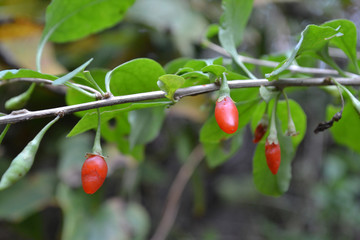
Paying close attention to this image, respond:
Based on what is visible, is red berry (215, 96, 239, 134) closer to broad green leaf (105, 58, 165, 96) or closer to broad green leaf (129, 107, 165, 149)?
broad green leaf (105, 58, 165, 96)

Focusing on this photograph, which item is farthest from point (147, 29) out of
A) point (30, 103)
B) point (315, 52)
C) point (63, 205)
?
point (315, 52)

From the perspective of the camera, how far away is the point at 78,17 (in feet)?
2.69

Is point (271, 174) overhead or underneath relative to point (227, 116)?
underneath

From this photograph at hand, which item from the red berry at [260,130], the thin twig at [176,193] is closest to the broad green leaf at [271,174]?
the red berry at [260,130]

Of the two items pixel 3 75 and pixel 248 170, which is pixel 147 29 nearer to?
pixel 3 75

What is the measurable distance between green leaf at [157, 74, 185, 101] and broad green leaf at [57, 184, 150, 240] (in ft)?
3.24

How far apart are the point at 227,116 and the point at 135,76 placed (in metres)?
0.21

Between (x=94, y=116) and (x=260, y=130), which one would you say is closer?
(x=94, y=116)

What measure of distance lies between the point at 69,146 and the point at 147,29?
29.9 inches

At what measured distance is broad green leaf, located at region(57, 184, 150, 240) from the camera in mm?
1362

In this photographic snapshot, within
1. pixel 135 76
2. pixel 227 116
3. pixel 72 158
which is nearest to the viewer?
pixel 227 116

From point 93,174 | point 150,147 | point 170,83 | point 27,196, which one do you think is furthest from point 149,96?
point 150,147

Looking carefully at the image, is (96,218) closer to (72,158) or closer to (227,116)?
(72,158)

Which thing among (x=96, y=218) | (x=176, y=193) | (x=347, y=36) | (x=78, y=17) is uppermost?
(x=78, y=17)
